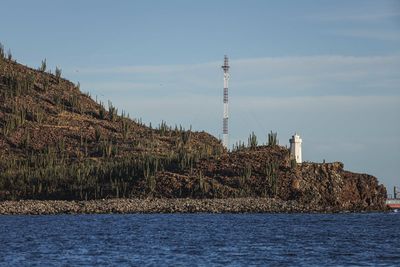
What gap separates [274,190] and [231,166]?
268 inches

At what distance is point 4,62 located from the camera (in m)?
142

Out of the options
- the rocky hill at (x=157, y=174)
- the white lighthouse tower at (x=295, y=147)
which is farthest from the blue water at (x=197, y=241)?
the white lighthouse tower at (x=295, y=147)

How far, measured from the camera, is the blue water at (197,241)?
42062 mm

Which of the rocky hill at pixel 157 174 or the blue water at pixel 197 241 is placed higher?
the rocky hill at pixel 157 174

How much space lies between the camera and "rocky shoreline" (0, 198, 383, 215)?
8653cm

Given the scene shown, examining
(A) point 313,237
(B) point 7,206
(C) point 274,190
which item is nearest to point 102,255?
(A) point 313,237

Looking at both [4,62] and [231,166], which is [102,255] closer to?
[231,166]

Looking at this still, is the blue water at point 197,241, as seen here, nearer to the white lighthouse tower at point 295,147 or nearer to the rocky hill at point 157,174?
the rocky hill at point 157,174

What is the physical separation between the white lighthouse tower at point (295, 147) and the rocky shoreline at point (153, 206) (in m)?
9.66

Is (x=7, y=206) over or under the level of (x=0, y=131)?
under

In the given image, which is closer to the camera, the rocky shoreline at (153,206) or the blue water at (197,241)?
the blue water at (197,241)

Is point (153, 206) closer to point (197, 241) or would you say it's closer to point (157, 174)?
point (157, 174)

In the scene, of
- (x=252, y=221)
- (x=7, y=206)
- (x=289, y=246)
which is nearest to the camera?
(x=289, y=246)

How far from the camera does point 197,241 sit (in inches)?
2087
